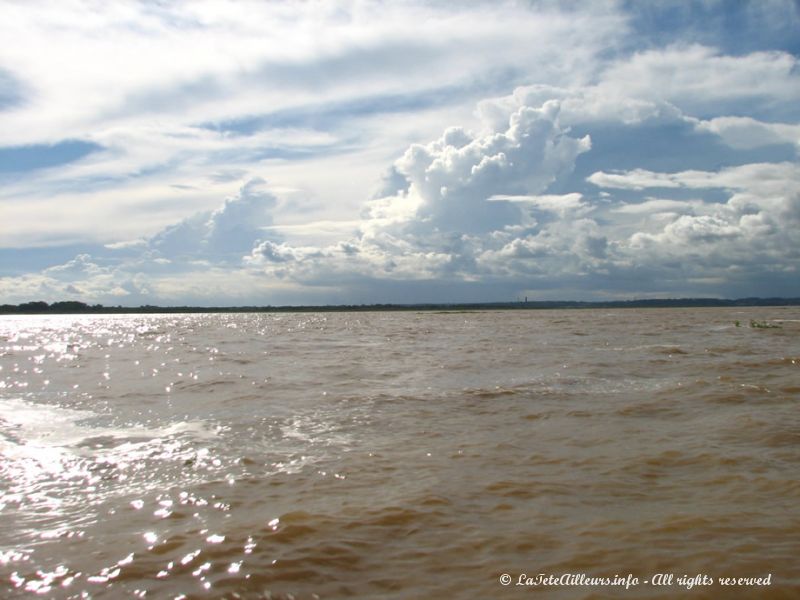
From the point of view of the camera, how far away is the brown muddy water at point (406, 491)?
6.17 m

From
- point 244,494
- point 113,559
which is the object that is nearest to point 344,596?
point 113,559

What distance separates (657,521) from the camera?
24.3 feet

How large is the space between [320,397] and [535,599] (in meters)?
12.8

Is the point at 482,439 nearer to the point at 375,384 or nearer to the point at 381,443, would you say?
the point at 381,443

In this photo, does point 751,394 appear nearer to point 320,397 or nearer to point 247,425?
point 320,397

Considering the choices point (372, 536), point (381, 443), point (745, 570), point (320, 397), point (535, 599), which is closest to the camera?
point (535, 599)

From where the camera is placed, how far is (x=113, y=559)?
21.8 ft

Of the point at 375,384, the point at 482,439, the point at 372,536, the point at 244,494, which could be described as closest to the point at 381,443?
the point at 482,439

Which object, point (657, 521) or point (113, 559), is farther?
point (657, 521)

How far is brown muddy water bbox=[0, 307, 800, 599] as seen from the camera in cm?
617

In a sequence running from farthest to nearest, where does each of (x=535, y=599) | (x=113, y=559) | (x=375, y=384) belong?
1. (x=375, y=384)
2. (x=113, y=559)
3. (x=535, y=599)

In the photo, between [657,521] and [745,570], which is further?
[657,521]

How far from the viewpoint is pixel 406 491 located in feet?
29.0

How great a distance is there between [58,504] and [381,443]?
18.8ft
